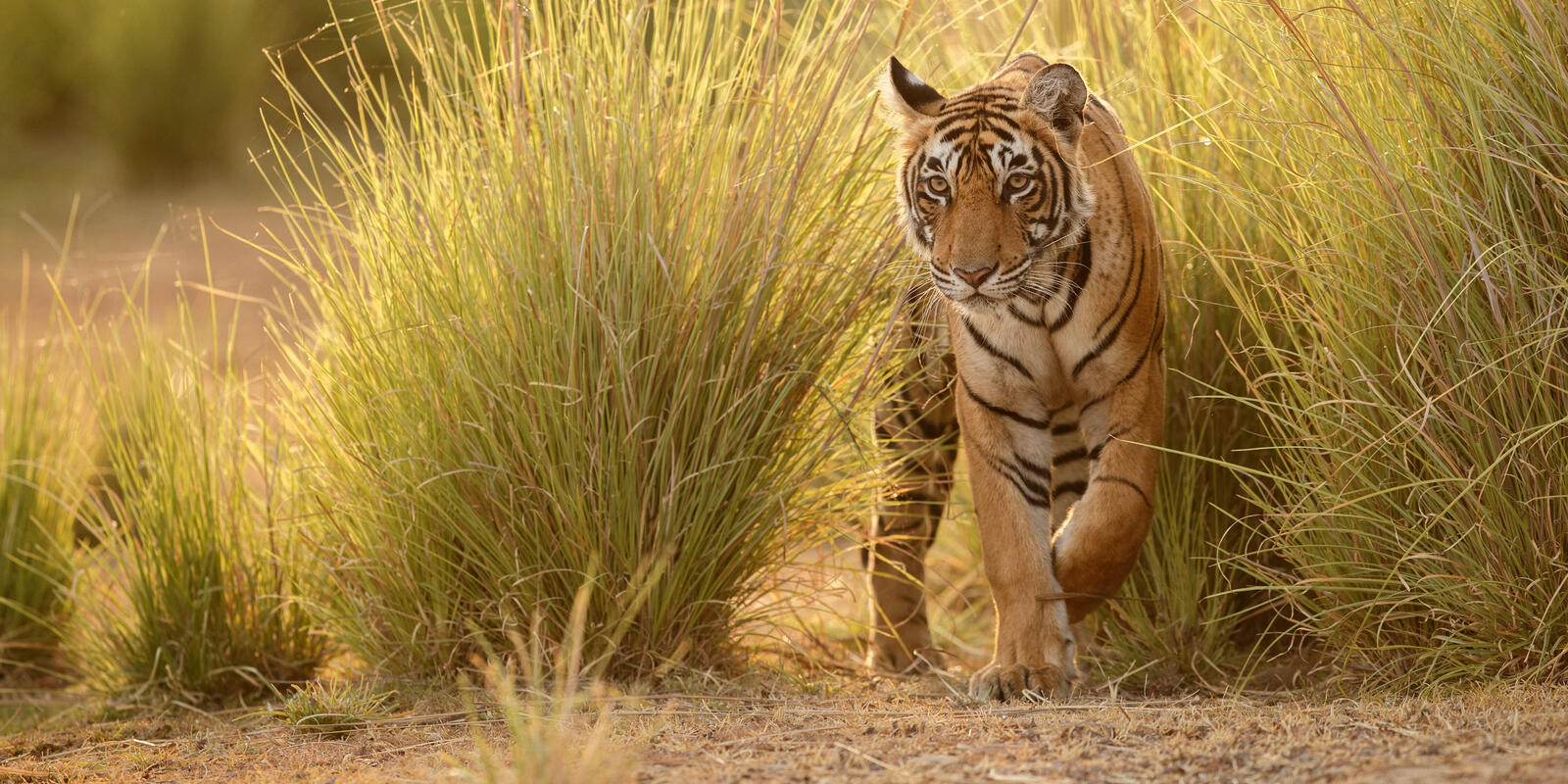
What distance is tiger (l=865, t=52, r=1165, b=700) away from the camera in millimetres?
3010

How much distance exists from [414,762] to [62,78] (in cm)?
1551

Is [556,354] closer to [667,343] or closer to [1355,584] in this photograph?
[667,343]

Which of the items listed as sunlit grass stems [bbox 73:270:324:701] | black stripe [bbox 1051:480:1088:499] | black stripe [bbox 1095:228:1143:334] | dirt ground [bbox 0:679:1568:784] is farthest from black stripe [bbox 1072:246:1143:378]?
sunlit grass stems [bbox 73:270:324:701]

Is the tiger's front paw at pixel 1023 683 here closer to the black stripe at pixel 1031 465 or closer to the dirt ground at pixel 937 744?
the dirt ground at pixel 937 744

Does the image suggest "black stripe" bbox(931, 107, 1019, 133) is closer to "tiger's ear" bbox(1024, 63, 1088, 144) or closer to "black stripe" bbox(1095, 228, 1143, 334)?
"tiger's ear" bbox(1024, 63, 1088, 144)

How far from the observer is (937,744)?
7.76 feet

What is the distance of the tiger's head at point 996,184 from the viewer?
2969mm

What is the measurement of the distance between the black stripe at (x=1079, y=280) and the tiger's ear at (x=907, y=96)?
18.5 inches

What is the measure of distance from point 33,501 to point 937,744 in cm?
371

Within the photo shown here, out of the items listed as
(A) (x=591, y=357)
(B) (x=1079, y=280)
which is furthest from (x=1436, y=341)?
(A) (x=591, y=357)

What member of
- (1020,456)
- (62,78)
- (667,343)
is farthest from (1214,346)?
(62,78)

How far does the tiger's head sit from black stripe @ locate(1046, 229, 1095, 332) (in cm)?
4

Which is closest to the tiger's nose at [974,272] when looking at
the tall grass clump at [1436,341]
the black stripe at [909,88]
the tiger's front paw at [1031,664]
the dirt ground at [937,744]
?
the black stripe at [909,88]

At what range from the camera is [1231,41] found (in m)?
3.80
